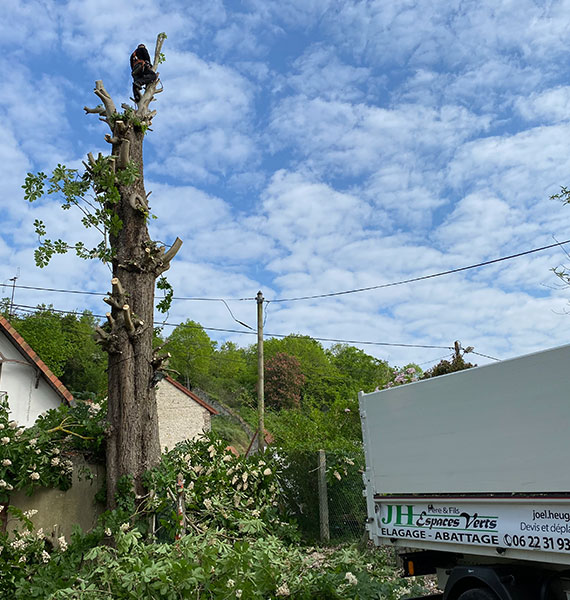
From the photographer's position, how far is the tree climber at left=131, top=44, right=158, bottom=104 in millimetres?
9625

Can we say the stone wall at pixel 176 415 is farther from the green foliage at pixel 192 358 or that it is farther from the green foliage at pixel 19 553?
the green foliage at pixel 19 553

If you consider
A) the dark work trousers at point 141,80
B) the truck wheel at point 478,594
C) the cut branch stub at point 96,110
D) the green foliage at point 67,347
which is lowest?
the truck wheel at point 478,594

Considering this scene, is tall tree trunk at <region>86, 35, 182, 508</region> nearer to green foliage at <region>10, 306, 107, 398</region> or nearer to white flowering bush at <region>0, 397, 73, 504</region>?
white flowering bush at <region>0, 397, 73, 504</region>

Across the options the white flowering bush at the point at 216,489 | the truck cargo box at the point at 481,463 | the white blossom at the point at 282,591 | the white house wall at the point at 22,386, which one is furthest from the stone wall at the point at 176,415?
the truck cargo box at the point at 481,463

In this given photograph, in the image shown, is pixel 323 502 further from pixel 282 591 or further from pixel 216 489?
pixel 282 591

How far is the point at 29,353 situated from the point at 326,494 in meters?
12.7

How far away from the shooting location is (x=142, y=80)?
9641 millimetres

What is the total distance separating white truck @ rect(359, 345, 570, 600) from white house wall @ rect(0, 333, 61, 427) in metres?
16.3

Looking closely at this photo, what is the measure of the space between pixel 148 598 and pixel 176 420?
32.8m

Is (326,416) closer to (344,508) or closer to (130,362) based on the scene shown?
(344,508)

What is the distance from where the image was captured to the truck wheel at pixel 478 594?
4371 mm

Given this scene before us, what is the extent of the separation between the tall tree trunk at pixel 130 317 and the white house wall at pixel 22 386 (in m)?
12.4

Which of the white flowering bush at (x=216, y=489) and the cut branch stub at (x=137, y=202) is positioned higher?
the cut branch stub at (x=137, y=202)

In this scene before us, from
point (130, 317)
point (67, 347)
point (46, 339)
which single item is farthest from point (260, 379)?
point (67, 347)
